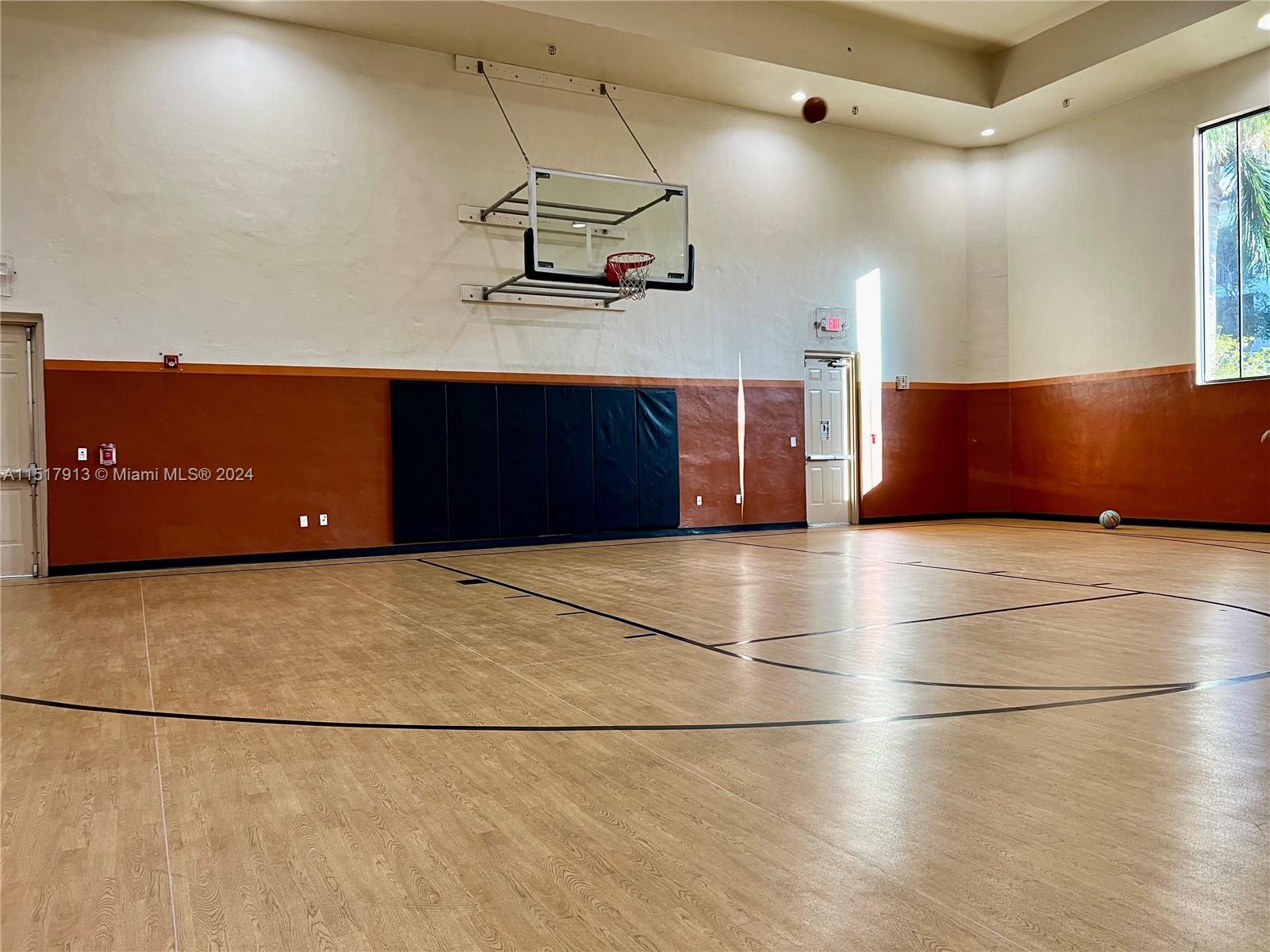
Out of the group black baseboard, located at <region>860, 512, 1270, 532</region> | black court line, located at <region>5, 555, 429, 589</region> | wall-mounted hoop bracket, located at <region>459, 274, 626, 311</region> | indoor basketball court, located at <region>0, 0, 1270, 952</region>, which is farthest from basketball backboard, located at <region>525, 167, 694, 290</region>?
black baseboard, located at <region>860, 512, 1270, 532</region>

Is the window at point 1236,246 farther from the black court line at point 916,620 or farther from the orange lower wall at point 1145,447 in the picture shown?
the black court line at point 916,620

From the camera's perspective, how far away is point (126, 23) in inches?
338

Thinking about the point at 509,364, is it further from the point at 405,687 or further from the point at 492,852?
the point at 492,852

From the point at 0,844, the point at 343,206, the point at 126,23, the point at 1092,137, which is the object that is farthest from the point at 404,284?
the point at 1092,137

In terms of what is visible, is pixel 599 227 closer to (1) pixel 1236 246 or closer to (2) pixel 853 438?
(2) pixel 853 438

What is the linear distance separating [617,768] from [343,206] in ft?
27.0

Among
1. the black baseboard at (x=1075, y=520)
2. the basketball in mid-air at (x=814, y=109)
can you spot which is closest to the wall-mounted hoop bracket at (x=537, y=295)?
the basketball in mid-air at (x=814, y=109)

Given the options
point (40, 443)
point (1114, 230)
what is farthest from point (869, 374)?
point (40, 443)

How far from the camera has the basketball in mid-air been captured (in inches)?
457

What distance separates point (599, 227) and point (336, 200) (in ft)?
9.11

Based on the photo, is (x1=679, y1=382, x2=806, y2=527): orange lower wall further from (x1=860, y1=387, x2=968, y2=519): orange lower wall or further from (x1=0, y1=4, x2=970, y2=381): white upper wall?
(x1=860, y1=387, x2=968, y2=519): orange lower wall

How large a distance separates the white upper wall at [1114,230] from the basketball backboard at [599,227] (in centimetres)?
589

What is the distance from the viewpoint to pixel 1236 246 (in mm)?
10578

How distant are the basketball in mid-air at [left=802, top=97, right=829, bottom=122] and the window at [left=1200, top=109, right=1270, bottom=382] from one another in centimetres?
449
